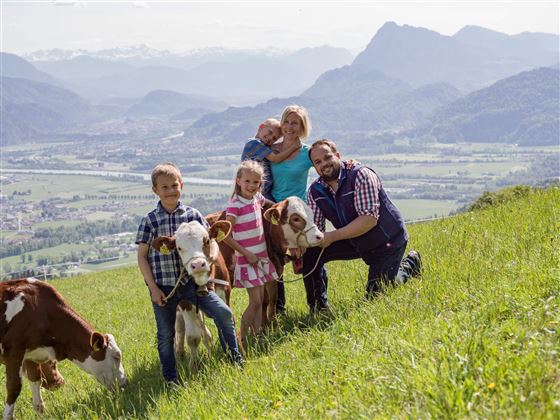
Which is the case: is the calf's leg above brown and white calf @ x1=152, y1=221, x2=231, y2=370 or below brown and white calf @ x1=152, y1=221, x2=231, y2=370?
below

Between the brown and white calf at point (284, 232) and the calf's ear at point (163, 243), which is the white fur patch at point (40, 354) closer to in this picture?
the calf's ear at point (163, 243)

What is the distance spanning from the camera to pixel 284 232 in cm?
686

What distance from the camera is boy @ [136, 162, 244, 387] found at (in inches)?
237

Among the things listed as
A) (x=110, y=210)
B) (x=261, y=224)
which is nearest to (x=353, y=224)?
(x=261, y=224)

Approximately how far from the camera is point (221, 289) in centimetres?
683

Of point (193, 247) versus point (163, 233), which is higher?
point (163, 233)

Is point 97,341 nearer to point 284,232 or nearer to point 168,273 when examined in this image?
point 168,273

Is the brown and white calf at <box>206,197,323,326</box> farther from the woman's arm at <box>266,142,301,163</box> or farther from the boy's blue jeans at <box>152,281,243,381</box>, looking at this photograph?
the boy's blue jeans at <box>152,281,243,381</box>

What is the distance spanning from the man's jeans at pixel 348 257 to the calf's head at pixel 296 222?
0.56m

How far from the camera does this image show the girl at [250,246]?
661cm

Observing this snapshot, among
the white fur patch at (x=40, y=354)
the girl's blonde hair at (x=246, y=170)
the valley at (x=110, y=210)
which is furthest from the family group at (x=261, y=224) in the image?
the valley at (x=110, y=210)

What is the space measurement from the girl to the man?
682 mm

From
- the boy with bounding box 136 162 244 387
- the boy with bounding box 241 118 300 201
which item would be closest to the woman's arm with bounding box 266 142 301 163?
the boy with bounding box 241 118 300 201

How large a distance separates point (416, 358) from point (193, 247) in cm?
249
